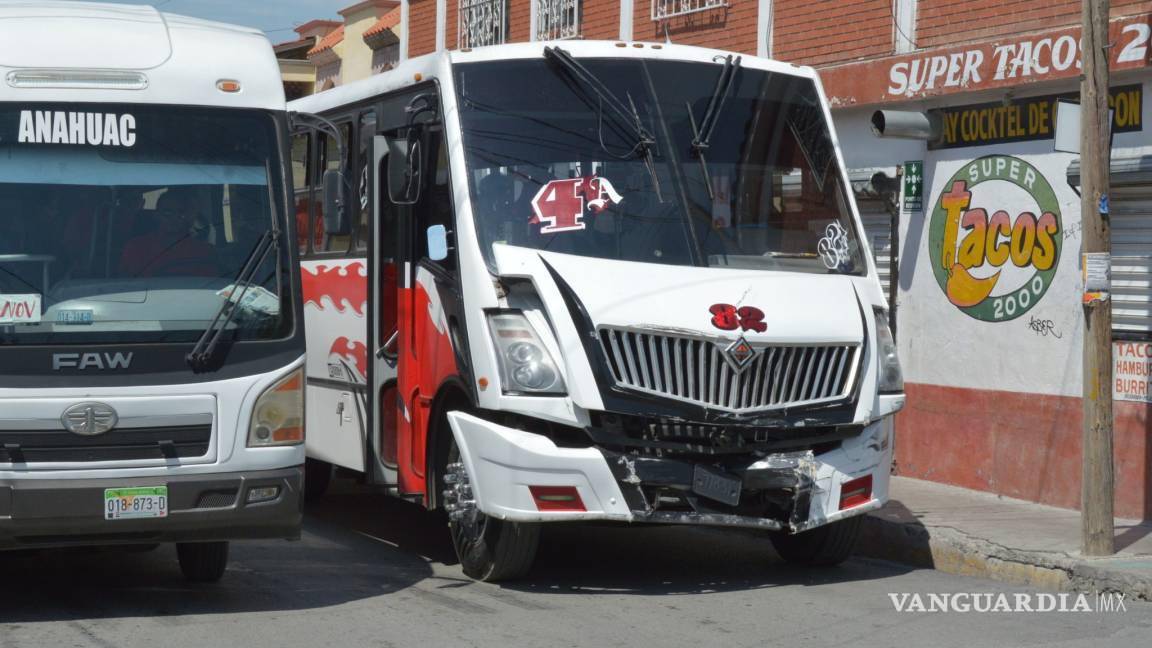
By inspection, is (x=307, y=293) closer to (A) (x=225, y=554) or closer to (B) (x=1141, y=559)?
(A) (x=225, y=554)

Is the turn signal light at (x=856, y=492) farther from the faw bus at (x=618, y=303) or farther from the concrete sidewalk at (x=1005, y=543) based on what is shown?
the concrete sidewalk at (x=1005, y=543)

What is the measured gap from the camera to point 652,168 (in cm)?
847

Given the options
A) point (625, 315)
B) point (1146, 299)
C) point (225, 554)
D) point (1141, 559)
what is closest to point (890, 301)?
point (1146, 299)

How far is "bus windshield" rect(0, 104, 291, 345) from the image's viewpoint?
23.3 ft

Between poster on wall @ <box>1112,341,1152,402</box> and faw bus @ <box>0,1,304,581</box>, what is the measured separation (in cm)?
594

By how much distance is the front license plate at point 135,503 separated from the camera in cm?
693

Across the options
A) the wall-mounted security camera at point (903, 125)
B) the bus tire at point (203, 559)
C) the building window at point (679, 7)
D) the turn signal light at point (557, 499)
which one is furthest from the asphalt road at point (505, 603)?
the building window at point (679, 7)

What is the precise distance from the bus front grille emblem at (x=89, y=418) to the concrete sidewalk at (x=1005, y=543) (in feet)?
16.6

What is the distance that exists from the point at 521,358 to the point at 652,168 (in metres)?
1.47

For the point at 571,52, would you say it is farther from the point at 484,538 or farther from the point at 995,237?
the point at 995,237

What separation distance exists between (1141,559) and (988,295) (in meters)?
3.58

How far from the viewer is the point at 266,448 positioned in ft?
24.0

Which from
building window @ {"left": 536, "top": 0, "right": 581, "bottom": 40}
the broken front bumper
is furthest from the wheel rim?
building window @ {"left": 536, "top": 0, "right": 581, "bottom": 40}

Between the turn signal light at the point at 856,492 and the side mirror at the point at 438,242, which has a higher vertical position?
the side mirror at the point at 438,242
